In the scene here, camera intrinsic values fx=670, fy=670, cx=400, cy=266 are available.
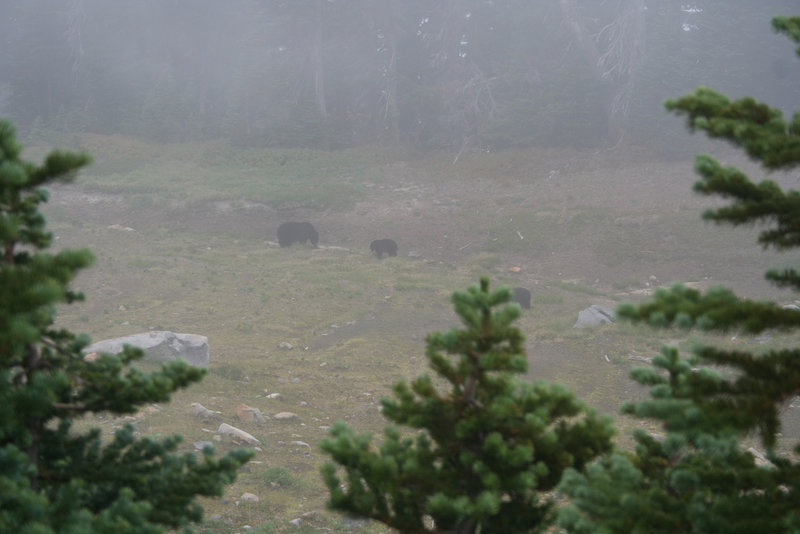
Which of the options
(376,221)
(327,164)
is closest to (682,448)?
(376,221)

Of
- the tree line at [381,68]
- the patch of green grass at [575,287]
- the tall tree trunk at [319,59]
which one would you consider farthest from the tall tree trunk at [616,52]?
the patch of green grass at [575,287]

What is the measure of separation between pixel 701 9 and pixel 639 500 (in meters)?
35.5

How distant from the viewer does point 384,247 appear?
20.7 metres

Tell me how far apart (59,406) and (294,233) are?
748 inches

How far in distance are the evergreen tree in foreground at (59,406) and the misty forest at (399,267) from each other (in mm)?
15

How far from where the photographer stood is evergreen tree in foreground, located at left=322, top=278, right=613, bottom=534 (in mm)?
2721

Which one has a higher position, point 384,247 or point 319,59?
point 319,59

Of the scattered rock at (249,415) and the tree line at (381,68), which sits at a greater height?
the tree line at (381,68)

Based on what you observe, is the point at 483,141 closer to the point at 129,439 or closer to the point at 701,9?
the point at 701,9

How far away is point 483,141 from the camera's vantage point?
32719 millimetres

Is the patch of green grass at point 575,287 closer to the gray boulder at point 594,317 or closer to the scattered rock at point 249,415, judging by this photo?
the gray boulder at point 594,317

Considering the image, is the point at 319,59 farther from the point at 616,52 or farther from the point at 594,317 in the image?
the point at 594,317

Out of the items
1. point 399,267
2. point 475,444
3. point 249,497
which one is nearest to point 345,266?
point 399,267

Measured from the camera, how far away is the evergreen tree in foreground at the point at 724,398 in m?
2.22
